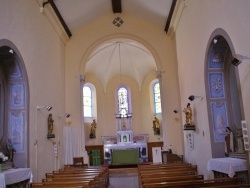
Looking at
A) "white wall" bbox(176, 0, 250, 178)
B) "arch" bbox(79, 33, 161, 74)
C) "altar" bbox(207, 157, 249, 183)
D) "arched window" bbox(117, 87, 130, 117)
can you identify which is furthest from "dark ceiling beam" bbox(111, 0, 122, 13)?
"altar" bbox(207, 157, 249, 183)

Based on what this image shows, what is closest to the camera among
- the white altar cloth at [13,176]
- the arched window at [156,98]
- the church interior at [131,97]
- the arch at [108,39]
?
the white altar cloth at [13,176]

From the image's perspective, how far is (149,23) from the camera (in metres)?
13.7

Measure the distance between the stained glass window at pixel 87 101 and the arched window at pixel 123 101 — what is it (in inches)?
71.7

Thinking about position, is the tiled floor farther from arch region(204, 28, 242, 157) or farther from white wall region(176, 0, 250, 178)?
arch region(204, 28, 242, 157)

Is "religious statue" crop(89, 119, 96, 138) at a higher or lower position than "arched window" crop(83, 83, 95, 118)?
lower

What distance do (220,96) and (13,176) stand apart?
5633 millimetres

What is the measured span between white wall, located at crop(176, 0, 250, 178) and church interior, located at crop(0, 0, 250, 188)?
3cm

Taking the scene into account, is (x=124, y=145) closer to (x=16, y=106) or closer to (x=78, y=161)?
(x=78, y=161)

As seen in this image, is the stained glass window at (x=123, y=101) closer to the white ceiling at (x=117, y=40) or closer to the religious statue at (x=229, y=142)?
the white ceiling at (x=117, y=40)

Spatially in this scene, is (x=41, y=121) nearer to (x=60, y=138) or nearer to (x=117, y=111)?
(x=60, y=138)

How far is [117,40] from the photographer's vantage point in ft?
49.4

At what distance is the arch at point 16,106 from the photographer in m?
8.11

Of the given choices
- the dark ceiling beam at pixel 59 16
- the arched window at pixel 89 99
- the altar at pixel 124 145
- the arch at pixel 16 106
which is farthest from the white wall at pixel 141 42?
the arched window at pixel 89 99

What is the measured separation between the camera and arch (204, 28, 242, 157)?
8.09 metres
